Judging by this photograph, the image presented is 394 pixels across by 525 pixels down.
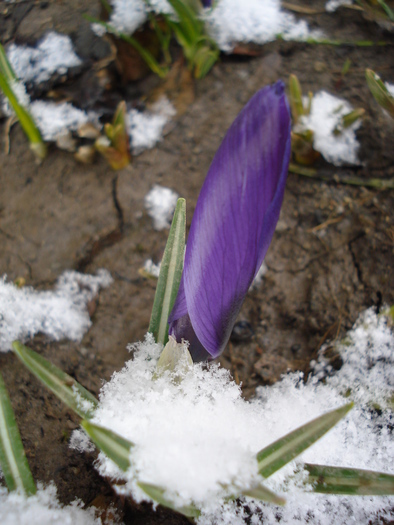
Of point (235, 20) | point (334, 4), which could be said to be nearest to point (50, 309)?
point (235, 20)

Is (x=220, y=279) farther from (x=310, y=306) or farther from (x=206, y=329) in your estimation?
(x=310, y=306)

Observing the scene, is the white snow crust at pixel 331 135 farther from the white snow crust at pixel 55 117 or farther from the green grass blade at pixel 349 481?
the green grass blade at pixel 349 481

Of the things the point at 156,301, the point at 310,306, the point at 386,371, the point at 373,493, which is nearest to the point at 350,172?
the point at 310,306

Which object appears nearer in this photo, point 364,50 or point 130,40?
point 130,40

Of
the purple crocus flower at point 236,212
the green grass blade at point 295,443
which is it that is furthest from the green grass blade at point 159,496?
the purple crocus flower at point 236,212

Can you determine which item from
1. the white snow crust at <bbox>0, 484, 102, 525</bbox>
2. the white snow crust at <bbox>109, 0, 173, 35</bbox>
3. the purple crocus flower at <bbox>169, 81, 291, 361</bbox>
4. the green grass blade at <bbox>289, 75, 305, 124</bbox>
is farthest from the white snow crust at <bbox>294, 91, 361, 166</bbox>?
the white snow crust at <bbox>0, 484, 102, 525</bbox>
